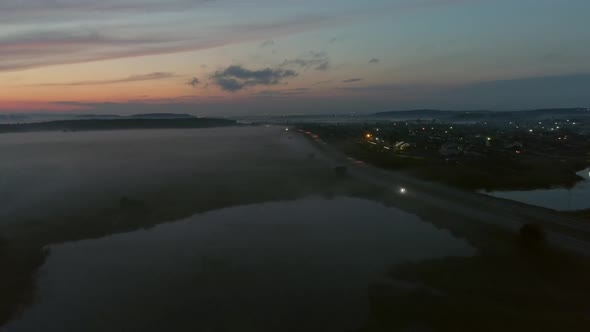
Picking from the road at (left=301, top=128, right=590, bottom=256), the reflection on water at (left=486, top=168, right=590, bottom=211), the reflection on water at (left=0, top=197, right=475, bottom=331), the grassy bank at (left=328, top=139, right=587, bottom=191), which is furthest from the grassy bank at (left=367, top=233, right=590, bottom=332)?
the grassy bank at (left=328, top=139, right=587, bottom=191)

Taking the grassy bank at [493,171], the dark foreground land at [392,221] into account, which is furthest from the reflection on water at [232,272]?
the grassy bank at [493,171]

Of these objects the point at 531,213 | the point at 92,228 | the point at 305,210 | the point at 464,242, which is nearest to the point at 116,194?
the point at 92,228

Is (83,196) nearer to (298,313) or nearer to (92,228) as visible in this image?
(92,228)

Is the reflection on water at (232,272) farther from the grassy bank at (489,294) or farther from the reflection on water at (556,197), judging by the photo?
the reflection on water at (556,197)

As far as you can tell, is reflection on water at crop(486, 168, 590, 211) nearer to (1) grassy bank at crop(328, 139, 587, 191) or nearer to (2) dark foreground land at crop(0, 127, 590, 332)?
(1) grassy bank at crop(328, 139, 587, 191)

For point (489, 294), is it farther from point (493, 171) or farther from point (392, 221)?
point (493, 171)

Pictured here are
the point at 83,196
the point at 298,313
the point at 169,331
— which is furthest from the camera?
the point at 83,196
